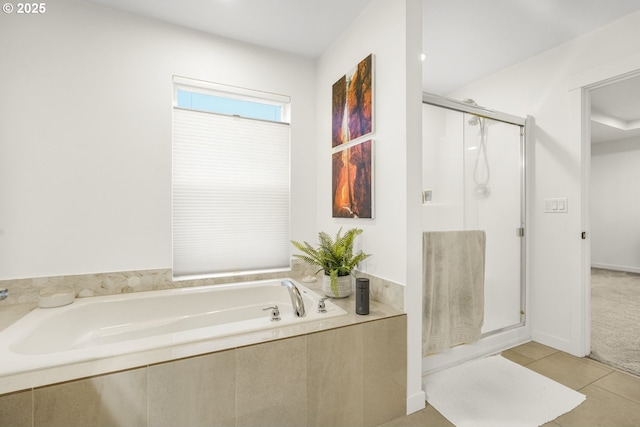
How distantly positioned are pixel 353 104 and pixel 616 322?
131 inches

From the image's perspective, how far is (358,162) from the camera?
76.5 inches

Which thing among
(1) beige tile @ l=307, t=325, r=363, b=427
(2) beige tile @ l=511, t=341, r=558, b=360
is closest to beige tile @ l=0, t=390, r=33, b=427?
(1) beige tile @ l=307, t=325, r=363, b=427

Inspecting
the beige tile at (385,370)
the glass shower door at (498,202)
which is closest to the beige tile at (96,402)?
the beige tile at (385,370)

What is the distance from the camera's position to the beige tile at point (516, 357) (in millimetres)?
2082

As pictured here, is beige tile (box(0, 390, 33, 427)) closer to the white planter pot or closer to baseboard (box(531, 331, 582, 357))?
the white planter pot

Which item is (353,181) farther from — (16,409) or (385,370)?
(16,409)

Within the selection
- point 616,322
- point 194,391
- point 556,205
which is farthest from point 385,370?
point 616,322

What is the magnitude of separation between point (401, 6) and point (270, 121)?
129cm

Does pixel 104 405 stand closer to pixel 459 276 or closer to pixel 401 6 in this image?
pixel 459 276

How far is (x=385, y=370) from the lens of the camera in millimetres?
1493

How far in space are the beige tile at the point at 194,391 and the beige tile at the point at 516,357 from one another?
207 centimetres

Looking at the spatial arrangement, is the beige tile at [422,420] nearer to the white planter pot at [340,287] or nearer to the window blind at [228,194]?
the white planter pot at [340,287]

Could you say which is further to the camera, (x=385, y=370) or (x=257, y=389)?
(x=385, y=370)

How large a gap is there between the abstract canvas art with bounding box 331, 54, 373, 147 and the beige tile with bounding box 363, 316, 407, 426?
121cm
